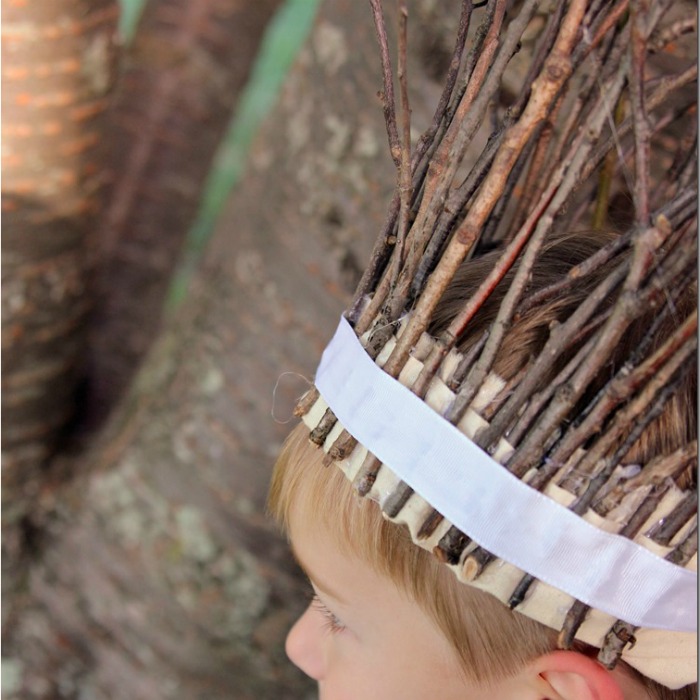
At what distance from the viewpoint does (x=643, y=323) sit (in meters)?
0.96

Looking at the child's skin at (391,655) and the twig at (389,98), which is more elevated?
the twig at (389,98)

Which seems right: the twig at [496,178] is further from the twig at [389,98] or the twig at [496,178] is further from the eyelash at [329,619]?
the eyelash at [329,619]

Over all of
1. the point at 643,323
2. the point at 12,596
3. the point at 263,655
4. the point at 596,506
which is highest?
the point at 643,323

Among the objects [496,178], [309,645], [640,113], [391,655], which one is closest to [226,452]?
[309,645]

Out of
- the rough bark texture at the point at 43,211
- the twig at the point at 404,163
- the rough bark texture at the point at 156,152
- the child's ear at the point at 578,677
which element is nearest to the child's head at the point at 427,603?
the child's ear at the point at 578,677

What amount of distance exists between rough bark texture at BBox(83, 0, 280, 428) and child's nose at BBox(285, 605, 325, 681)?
105cm

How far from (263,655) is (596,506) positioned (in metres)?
1.09

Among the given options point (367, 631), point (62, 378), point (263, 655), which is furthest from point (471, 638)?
point (62, 378)

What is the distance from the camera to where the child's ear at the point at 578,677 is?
3.32 feet

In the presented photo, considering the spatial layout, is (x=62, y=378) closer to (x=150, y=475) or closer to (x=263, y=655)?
(x=150, y=475)

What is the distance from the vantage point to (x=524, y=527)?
0.90 metres

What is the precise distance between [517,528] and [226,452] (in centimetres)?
93

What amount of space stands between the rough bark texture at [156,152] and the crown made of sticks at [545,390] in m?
1.30

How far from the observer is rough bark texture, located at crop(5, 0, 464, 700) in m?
1.59
